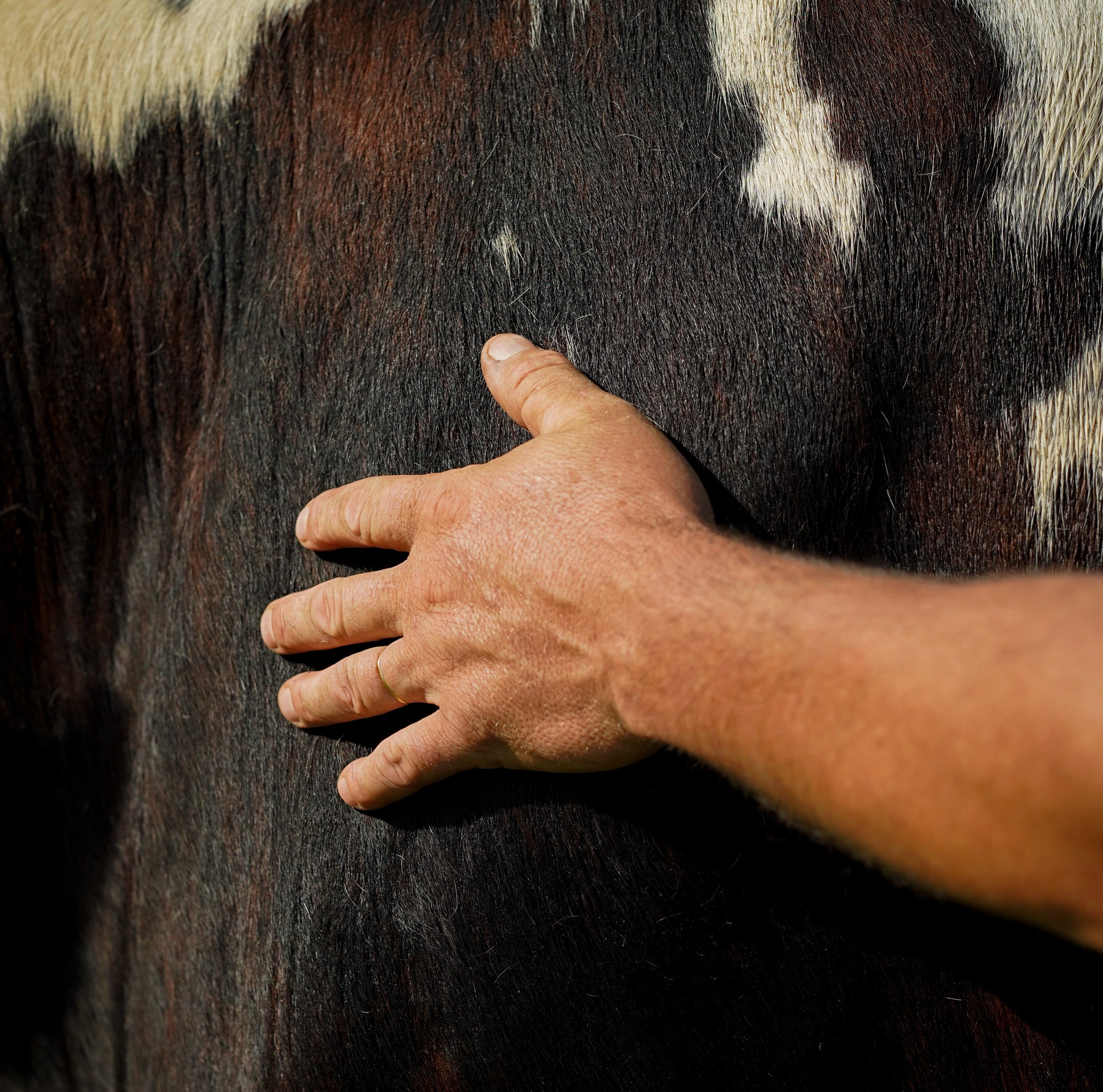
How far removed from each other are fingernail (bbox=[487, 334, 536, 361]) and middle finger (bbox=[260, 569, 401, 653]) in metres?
0.27

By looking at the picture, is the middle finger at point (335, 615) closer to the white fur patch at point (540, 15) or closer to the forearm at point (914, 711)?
the forearm at point (914, 711)

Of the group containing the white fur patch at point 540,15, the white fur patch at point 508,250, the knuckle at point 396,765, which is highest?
the white fur patch at point 540,15

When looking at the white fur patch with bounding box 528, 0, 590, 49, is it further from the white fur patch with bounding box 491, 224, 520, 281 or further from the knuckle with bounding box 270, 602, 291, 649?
the knuckle with bounding box 270, 602, 291, 649

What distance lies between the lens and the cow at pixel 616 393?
0.98 metres

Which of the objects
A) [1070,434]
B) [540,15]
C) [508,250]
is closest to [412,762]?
[508,250]

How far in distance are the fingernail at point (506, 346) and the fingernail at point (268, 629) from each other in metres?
0.40

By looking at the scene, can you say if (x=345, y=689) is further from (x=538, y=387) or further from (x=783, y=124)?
(x=783, y=124)

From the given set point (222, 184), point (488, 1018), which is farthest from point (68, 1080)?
point (222, 184)

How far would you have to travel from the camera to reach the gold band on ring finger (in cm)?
99

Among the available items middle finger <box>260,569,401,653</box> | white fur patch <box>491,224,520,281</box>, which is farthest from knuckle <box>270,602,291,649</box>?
white fur patch <box>491,224,520,281</box>

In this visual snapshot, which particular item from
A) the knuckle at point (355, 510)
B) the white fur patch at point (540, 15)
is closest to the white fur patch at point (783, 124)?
the white fur patch at point (540, 15)

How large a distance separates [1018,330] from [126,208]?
3.81ft

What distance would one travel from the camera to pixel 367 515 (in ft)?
3.31

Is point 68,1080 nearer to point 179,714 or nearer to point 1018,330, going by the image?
point 179,714
